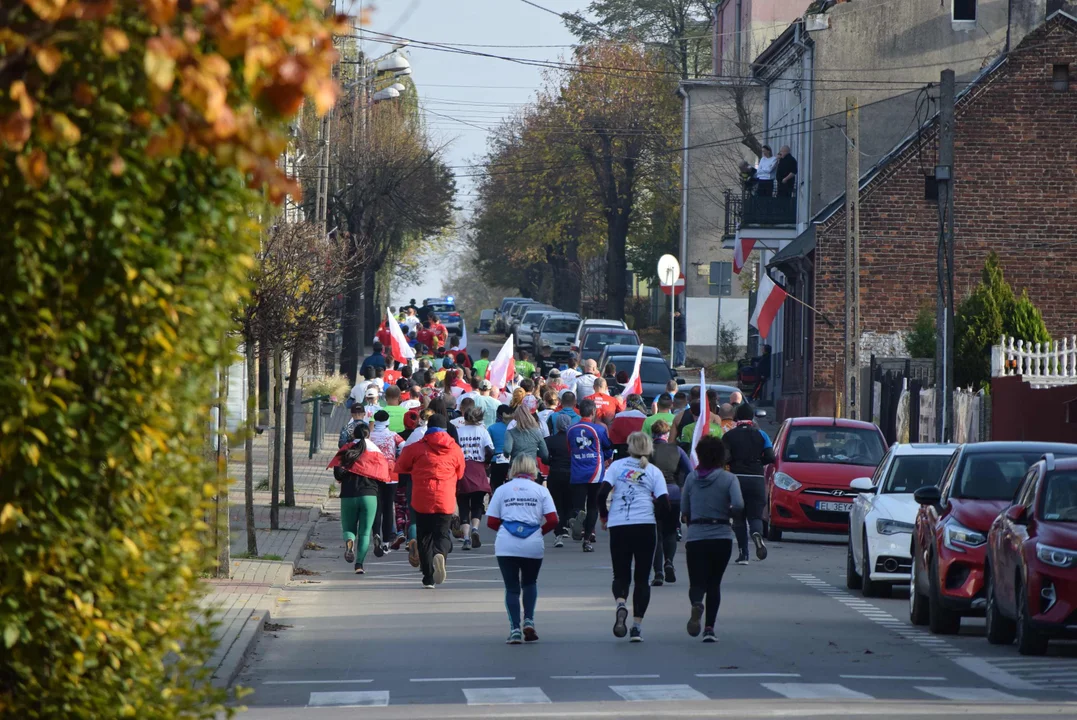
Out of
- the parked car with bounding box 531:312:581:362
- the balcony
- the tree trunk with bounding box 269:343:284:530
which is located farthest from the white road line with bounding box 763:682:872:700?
the parked car with bounding box 531:312:581:362

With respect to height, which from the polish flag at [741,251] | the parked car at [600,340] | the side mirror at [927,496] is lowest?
the side mirror at [927,496]

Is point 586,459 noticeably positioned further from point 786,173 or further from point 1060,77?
point 786,173

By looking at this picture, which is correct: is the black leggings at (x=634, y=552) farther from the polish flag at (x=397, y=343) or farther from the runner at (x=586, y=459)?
the polish flag at (x=397, y=343)

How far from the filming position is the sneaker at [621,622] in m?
13.9

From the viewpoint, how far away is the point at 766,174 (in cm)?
4694

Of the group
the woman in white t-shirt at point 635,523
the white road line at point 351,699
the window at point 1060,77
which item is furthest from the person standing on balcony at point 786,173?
the white road line at point 351,699

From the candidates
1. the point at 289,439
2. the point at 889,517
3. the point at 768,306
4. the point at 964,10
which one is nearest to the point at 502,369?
the point at 289,439

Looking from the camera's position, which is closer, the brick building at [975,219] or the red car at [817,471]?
the red car at [817,471]

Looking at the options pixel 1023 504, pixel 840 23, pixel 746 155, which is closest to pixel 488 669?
pixel 1023 504

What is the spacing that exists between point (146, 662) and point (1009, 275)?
126ft

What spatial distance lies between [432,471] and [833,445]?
877cm

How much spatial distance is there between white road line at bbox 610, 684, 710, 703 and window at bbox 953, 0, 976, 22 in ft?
129

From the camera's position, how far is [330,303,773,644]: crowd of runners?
45.9 ft

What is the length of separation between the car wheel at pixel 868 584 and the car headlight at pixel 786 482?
5.14 metres
